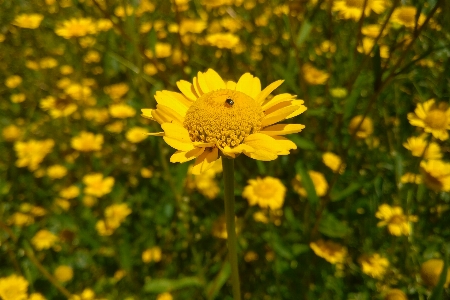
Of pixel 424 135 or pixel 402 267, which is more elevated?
pixel 424 135

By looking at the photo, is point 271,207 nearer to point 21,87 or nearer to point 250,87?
point 250,87

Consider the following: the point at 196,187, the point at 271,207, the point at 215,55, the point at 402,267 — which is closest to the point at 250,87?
the point at 271,207

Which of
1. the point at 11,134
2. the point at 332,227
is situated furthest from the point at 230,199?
the point at 11,134

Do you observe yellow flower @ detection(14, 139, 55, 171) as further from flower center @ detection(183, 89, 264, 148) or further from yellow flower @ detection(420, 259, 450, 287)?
yellow flower @ detection(420, 259, 450, 287)

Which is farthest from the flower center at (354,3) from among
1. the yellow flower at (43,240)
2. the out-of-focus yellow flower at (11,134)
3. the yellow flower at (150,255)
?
the out-of-focus yellow flower at (11,134)

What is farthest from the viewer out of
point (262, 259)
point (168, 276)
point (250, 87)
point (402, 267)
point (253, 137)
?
point (168, 276)

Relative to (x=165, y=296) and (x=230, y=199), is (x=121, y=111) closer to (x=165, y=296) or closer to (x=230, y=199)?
(x=165, y=296)

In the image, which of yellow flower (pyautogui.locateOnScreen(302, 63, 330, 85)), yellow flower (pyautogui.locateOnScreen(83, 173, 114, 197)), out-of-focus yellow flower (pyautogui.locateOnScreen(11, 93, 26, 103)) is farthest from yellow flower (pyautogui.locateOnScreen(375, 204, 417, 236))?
out-of-focus yellow flower (pyautogui.locateOnScreen(11, 93, 26, 103))

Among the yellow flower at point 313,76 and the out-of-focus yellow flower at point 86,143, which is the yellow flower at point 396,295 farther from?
the out-of-focus yellow flower at point 86,143
